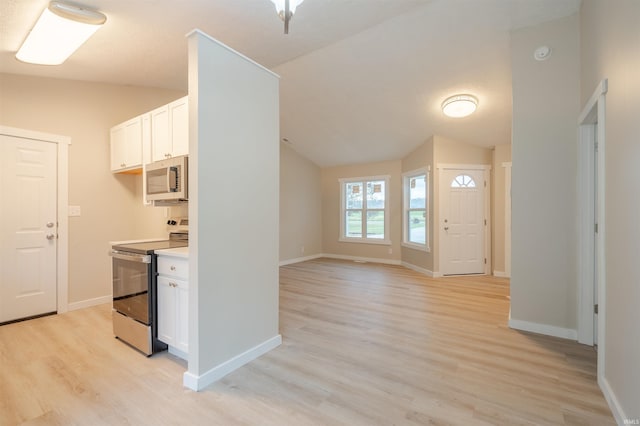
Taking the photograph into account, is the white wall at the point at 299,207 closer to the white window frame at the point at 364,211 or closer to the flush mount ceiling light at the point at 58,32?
the white window frame at the point at 364,211

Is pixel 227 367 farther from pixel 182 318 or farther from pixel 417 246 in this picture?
pixel 417 246

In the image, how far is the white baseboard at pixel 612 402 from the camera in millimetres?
1625

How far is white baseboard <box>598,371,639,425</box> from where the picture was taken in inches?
64.0

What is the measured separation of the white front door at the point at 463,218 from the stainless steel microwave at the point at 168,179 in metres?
4.47

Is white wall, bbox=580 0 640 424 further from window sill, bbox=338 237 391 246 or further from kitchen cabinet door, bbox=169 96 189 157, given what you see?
window sill, bbox=338 237 391 246

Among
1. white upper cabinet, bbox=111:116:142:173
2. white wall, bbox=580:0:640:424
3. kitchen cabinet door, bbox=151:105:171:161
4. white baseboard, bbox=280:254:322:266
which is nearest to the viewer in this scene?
white wall, bbox=580:0:640:424

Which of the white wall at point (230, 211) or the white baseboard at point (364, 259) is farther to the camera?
the white baseboard at point (364, 259)

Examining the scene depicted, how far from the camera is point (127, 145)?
3600mm

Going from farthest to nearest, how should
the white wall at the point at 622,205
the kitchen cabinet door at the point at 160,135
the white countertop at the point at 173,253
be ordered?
1. the kitchen cabinet door at the point at 160,135
2. the white countertop at the point at 173,253
3. the white wall at the point at 622,205

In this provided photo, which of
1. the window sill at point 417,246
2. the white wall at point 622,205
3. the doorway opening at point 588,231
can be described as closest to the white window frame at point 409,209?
the window sill at point 417,246

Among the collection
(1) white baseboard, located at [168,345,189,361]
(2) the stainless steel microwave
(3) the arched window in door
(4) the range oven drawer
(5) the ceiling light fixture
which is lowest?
(1) white baseboard, located at [168,345,189,361]

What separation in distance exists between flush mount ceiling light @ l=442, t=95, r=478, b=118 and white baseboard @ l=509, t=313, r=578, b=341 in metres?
2.71

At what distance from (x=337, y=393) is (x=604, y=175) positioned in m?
2.34

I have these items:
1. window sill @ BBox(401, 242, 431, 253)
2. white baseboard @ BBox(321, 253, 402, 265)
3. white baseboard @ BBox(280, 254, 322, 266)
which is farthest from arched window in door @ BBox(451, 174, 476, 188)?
white baseboard @ BBox(280, 254, 322, 266)
